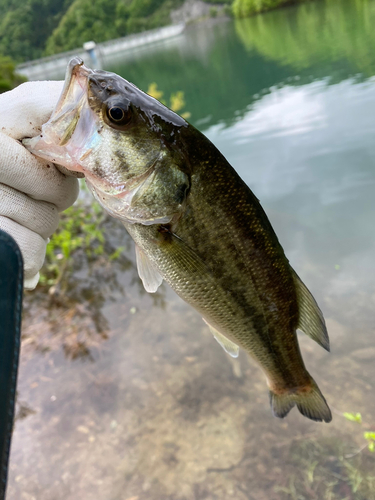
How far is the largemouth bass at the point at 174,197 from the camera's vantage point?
154 cm

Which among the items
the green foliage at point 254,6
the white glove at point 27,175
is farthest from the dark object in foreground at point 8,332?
the green foliage at point 254,6

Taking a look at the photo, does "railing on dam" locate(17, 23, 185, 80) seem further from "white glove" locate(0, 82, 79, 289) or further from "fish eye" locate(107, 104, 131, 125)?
"fish eye" locate(107, 104, 131, 125)

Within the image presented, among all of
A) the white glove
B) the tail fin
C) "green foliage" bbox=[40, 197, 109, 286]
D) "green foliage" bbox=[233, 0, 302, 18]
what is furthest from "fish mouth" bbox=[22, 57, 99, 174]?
"green foliage" bbox=[233, 0, 302, 18]

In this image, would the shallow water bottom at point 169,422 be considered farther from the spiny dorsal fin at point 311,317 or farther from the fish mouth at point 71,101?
the fish mouth at point 71,101

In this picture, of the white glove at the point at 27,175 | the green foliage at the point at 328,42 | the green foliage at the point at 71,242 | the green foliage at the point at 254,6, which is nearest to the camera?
the white glove at the point at 27,175

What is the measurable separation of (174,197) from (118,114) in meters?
0.43

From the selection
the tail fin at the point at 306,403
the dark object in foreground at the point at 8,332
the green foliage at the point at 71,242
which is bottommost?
the green foliage at the point at 71,242

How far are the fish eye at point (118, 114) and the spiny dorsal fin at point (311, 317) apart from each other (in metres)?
1.22

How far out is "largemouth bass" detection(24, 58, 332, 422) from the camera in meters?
1.54

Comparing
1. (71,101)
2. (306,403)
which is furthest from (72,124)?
(306,403)

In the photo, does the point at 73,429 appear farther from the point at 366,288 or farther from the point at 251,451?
the point at 366,288

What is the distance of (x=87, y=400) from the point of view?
430 cm

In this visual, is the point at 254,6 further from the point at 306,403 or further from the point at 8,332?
the point at 8,332

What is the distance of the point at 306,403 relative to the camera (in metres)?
2.23
